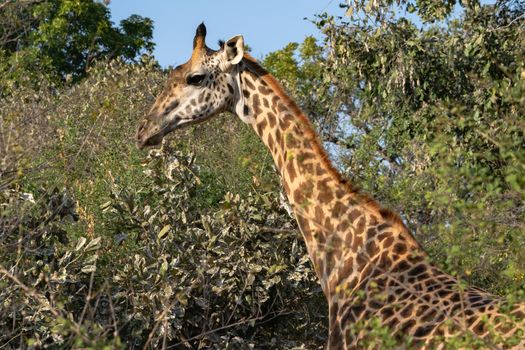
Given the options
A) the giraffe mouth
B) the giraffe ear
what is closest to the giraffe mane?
the giraffe ear

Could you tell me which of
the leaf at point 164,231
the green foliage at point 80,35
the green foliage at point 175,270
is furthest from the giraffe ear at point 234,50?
the green foliage at point 80,35

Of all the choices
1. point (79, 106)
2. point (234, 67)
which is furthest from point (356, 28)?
point (79, 106)

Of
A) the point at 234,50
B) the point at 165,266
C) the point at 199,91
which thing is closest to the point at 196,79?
the point at 199,91

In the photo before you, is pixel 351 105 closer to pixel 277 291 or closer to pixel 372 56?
pixel 372 56

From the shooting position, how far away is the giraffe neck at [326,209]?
724 cm

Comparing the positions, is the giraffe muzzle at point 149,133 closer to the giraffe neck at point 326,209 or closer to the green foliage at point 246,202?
the green foliage at point 246,202

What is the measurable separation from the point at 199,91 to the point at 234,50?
1.39 ft

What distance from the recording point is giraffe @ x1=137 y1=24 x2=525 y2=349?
20.8 ft

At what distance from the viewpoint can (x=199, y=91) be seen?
8.91 m

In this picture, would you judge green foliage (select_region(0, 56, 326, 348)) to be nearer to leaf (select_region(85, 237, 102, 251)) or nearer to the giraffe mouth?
leaf (select_region(85, 237, 102, 251))

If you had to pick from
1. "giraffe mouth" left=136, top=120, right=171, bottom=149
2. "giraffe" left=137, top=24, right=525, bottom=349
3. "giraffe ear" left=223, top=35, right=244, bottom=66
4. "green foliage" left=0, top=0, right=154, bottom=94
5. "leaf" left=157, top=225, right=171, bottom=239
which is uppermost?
"green foliage" left=0, top=0, right=154, bottom=94

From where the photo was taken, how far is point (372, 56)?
14289mm

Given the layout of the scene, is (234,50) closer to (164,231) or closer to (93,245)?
(93,245)

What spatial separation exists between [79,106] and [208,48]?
14.1 m
